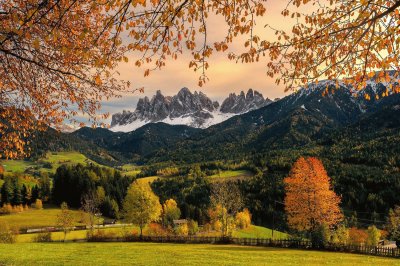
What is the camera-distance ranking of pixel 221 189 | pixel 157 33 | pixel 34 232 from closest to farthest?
pixel 157 33 < pixel 221 189 < pixel 34 232

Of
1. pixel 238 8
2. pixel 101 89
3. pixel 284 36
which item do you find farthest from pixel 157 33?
pixel 101 89

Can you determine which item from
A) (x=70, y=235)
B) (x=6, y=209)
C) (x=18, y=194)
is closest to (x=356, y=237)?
(x=70, y=235)

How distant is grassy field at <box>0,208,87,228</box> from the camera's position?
273 ft

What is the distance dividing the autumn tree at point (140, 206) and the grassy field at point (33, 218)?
30900 mm

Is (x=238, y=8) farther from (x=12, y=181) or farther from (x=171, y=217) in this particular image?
(x=12, y=181)

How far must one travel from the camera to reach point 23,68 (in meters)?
11.9

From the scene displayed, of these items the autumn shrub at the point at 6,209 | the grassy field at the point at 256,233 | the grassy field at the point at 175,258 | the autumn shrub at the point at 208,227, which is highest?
the grassy field at the point at 175,258

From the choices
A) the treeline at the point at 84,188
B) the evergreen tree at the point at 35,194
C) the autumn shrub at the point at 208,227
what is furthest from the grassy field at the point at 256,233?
the evergreen tree at the point at 35,194

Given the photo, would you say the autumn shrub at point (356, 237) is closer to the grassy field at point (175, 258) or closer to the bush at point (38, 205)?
the grassy field at point (175, 258)

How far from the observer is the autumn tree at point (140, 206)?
60281 mm

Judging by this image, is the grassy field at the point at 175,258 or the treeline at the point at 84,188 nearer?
the grassy field at the point at 175,258

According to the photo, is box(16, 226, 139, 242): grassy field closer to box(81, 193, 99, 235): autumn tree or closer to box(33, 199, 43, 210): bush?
box(81, 193, 99, 235): autumn tree

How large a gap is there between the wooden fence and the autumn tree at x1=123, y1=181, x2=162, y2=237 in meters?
3.69

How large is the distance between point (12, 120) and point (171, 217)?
90258mm
